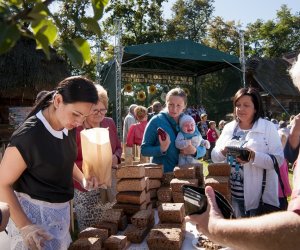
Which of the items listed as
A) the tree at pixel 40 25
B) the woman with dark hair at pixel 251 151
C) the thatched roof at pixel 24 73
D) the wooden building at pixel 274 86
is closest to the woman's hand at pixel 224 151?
the woman with dark hair at pixel 251 151

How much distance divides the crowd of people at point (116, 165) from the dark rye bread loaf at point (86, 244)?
1.30ft

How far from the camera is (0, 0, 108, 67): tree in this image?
61cm

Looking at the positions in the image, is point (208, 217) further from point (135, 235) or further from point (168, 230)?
point (135, 235)

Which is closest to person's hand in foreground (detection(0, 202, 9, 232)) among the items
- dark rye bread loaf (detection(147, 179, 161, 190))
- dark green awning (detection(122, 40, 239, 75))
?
dark rye bread loaf (detection(147, 179, 161, 190))

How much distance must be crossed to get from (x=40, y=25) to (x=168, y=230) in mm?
2584

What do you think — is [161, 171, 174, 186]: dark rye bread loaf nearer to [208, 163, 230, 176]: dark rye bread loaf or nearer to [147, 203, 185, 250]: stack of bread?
[147, 203, 185, 250]: stack of bread

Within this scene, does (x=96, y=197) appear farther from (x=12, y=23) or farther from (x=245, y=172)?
(x=12, y=23)

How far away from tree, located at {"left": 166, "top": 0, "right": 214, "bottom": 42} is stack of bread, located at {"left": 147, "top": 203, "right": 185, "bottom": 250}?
117ft

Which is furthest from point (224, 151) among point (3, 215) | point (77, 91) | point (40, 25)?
point (40, 25)

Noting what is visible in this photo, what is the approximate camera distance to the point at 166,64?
54.7ft

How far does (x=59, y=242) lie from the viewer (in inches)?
77.2

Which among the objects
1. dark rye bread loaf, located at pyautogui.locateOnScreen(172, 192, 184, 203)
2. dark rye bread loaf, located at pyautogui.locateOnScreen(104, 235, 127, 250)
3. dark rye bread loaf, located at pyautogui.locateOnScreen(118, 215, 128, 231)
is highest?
dark rye bread loaf, located at pyautogui.locateOnScreen(172, 192, 184, 203)

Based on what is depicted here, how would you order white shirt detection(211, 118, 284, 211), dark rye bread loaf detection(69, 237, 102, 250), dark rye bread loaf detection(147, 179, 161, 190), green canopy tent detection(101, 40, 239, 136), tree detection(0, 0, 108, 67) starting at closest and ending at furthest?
tree detection(0, 0, 108, 67)
dark rye bread loaf detection(69, 237, 102, 250)
white shirt detection(211, 118, 284, 211)
dark rye bread loaf detection(147, 179, 161, 190)
green canopy tent detection(101, 40, 239, 136)

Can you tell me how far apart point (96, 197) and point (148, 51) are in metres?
10.4
